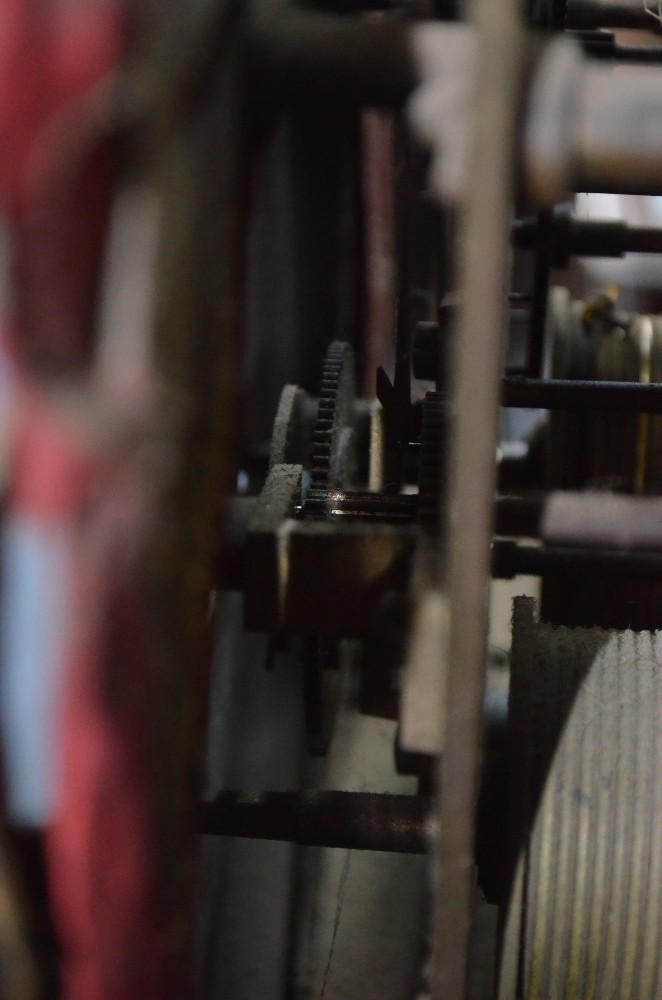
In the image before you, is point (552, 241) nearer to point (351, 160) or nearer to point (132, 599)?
point (351, 160)

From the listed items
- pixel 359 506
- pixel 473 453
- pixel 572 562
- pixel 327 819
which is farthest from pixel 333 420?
pixel 473 453

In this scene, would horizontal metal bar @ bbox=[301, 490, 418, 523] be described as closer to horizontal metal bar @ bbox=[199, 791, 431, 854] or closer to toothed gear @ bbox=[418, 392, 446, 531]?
toothed gear @ bbox=[418, 392, 446, 531]

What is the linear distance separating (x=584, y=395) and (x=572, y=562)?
377mm

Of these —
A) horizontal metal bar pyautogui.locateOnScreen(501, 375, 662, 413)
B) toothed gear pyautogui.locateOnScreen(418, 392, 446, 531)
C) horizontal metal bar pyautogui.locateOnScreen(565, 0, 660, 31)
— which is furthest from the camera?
horizontal metal bar pyautogui.locateOnScreen(565, 0, 660, 31)

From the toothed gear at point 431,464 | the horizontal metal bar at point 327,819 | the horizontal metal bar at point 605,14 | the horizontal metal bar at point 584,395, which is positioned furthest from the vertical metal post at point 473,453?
the horizontal metal bar at point 605,14

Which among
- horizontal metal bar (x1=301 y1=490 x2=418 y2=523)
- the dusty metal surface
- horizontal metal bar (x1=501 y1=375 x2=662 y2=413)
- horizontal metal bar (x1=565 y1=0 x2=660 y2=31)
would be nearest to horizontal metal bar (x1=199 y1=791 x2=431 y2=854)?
the dusty metal surface

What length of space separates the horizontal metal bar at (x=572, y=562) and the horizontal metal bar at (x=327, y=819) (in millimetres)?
345

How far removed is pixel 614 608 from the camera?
2.02 metres

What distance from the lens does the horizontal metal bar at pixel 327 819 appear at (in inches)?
43.1

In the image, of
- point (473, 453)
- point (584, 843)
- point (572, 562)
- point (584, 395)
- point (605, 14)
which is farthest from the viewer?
point (605, 14)

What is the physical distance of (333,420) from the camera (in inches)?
55.8

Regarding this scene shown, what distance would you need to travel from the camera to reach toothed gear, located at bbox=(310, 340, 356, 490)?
1349 mm

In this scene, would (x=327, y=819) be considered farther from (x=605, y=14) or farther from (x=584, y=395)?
(x=605, y=14)

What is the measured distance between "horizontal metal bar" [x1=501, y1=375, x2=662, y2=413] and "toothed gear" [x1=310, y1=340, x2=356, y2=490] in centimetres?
28
